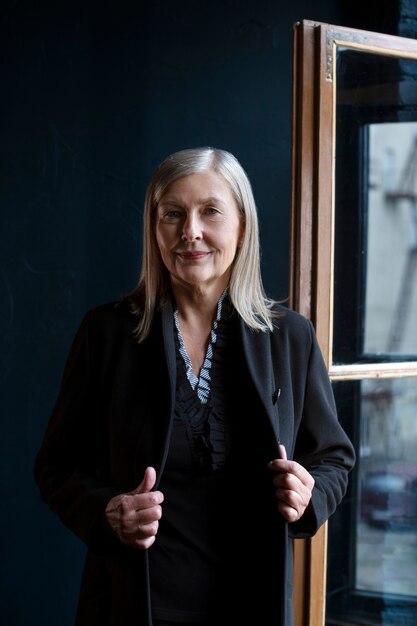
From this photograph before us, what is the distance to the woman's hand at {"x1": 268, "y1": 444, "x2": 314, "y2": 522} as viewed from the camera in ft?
4.64

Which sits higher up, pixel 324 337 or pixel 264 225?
pixel 264 225

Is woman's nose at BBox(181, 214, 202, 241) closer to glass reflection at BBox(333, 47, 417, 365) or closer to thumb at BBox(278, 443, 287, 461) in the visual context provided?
thumb at BBox(278, 443, 287, 461)

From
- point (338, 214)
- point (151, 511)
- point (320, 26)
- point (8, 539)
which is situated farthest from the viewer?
point (8, 539)

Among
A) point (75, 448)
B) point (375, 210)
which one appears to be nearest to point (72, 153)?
point (375, 210)

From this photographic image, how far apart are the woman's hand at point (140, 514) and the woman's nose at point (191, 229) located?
17.5 inches

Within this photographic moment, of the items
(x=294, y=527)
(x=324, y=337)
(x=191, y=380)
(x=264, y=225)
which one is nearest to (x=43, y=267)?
(x=264, y=225)

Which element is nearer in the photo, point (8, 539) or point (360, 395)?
point (360, 395)

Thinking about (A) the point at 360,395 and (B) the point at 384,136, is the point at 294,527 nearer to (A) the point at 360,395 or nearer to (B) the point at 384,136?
(A) the point at 360,395

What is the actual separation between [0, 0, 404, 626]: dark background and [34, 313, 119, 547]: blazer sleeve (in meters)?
0.96

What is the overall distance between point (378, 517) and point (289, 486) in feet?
3.60

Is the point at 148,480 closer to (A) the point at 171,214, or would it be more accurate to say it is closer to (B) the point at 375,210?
(A) the point at 171,214

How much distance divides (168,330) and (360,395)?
0.92 metres

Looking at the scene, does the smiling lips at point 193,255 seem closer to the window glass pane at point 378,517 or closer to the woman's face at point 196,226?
the woman's face at point 196,226

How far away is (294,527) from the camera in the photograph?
1.52 metres
